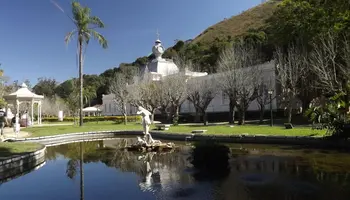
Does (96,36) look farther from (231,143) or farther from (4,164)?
(4,164)

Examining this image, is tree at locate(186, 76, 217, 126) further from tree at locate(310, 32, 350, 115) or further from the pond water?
the pond water

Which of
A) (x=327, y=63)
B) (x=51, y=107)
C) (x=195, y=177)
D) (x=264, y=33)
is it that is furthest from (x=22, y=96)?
(x=264, y=33)

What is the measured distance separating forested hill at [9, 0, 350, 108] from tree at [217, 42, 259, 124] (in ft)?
16.8

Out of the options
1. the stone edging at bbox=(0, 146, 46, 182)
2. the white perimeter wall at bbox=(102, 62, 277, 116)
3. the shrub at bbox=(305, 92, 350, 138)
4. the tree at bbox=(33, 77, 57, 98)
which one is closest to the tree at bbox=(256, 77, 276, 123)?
the white perimeter wall at bbox=(102, 62, 277, 116)

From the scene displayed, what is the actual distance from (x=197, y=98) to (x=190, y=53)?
4498 centimetres

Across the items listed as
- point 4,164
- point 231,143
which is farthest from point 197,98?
point 4,164

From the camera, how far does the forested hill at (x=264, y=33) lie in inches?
380

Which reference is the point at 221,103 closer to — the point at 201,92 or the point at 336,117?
the point at 201,92

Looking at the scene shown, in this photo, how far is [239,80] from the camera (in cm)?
3061

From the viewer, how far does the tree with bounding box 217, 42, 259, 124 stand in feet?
101

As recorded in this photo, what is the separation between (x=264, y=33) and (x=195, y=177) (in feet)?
221

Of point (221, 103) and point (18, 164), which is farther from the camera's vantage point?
point (221, 103)

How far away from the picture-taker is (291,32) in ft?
A: 113

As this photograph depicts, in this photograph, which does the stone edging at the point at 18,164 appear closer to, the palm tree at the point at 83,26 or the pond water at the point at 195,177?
the pond water at the point at 195,177
